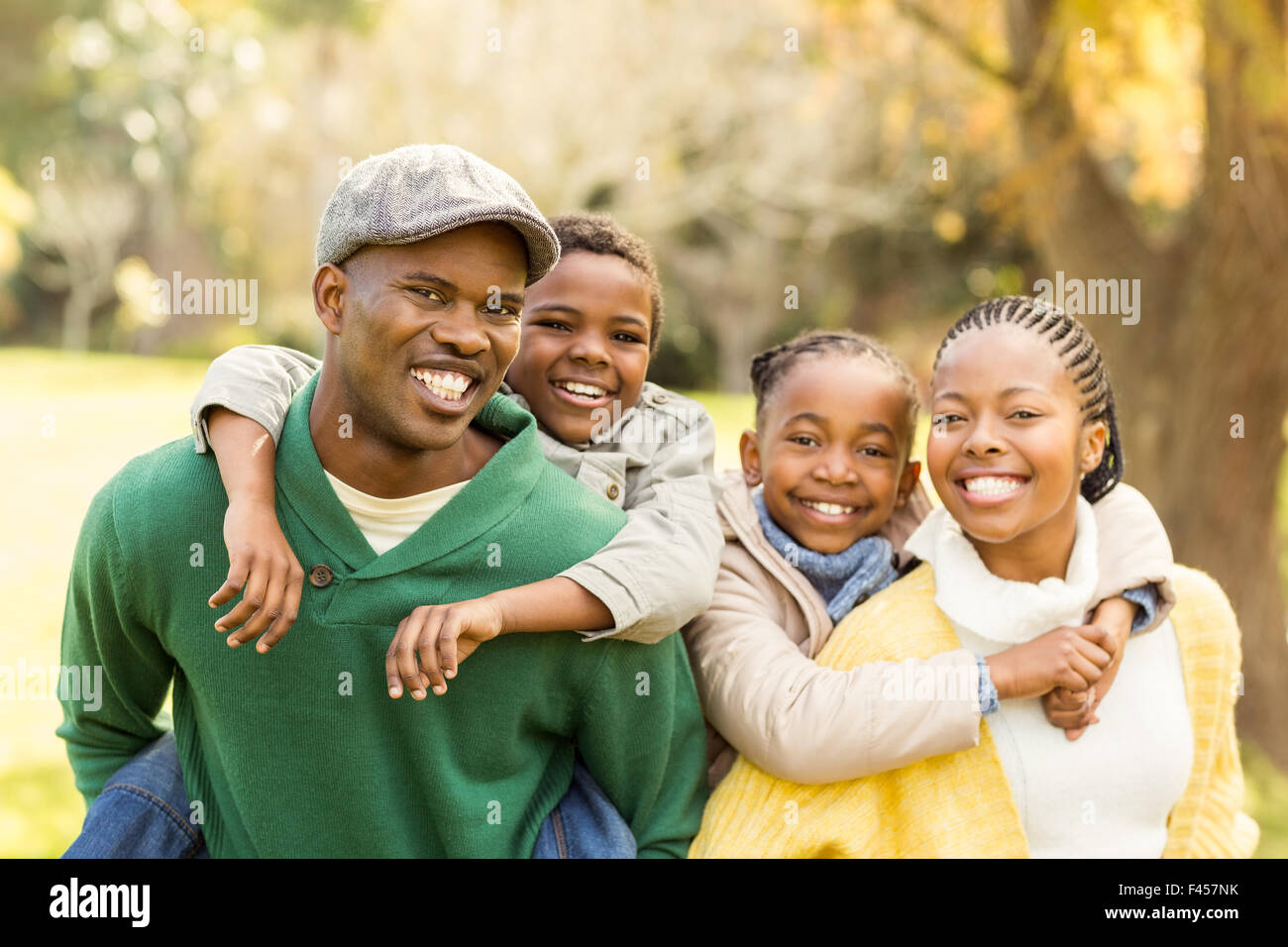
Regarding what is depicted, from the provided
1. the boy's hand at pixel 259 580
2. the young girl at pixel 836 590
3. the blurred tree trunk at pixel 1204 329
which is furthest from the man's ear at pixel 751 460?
the blurred tree trunk at pixel 1204 329

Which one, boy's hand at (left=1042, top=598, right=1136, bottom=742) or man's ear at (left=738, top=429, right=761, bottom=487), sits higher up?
man's ear at (left=738, top=429, right=761, bottom=487)

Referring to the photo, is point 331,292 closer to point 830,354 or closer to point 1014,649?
point 830,354

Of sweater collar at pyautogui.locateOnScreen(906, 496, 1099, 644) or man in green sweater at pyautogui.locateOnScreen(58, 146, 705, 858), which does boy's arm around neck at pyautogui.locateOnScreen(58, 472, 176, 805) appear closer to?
man in green sweater at pyautogui.locateOnScreen(58, 146, 705, 858)

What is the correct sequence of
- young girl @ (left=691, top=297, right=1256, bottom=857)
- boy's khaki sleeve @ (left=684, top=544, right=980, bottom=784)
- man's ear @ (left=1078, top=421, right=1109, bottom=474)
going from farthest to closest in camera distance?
man's ear @ (left=1078, top=421, right=1109, bottom=474), young girl @ (left=691, top=297, right=1256, bottom=857), boy's khaki sleeve @ (left=684, top=544, right=980, bottom=784)

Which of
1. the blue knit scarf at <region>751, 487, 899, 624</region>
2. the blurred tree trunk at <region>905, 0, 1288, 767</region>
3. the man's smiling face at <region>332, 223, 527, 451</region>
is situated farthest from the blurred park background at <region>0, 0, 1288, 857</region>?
the man's smiling face at <region>332, 223, 527, 451</region>

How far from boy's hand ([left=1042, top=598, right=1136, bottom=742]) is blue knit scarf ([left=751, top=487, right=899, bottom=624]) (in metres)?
0.43

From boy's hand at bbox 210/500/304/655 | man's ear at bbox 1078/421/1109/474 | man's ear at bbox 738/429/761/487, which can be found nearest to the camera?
boy's hand at bbox 210/500/304/655

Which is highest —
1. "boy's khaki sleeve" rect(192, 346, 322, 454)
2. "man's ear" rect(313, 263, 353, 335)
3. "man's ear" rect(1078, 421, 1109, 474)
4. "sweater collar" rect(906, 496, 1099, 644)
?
"man's ear" rect(313, 263, 353, 335)

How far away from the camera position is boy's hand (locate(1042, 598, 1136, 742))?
7.64ft

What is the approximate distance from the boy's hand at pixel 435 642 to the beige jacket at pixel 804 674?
58 centimetres

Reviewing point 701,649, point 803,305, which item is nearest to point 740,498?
point 701,649

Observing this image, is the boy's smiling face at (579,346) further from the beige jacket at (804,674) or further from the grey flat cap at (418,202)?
the grey flat cap at (418,202)

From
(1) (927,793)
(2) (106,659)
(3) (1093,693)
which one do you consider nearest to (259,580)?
(2) (106,659)
